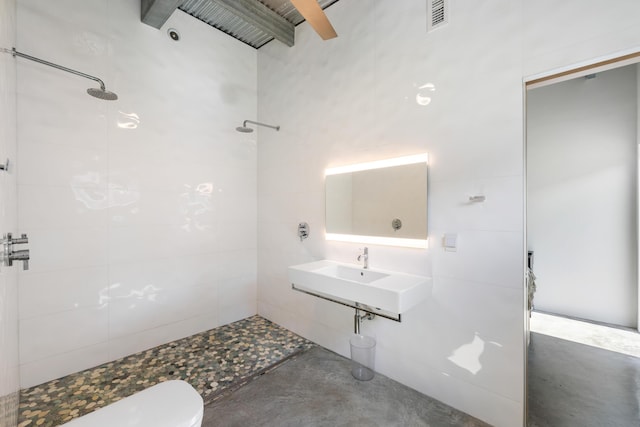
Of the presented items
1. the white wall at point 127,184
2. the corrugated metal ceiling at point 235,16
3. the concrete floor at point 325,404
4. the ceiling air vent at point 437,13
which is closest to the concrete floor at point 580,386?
the concrete floor at point 325,404

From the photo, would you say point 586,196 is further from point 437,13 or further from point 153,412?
point 153,412

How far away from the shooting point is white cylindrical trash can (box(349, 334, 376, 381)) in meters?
2.19

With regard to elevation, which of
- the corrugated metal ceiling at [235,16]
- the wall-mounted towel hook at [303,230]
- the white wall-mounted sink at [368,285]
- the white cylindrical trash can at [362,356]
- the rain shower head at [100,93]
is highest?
the corrugated metal ceiling at [235,16]

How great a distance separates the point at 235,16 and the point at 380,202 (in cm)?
243

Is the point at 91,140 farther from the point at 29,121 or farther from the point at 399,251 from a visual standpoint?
the point at 399,251

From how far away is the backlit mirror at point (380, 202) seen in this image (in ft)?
6.60

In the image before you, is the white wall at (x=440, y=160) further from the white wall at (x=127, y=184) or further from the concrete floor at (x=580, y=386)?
the white wall at (x=127, y=184)

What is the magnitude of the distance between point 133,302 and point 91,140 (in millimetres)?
1445

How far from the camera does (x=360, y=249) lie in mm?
2381

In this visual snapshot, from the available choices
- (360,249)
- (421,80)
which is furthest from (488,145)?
(360,249)

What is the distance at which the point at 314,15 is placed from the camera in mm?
1572

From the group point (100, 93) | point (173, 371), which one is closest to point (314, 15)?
point (100, 93)

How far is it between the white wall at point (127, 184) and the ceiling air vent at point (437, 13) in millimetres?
2125

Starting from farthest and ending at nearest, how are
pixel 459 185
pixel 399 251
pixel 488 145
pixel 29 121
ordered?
pixel 399 251 → pixel 29 121 → pixel 459 185 → pixel 488 145
